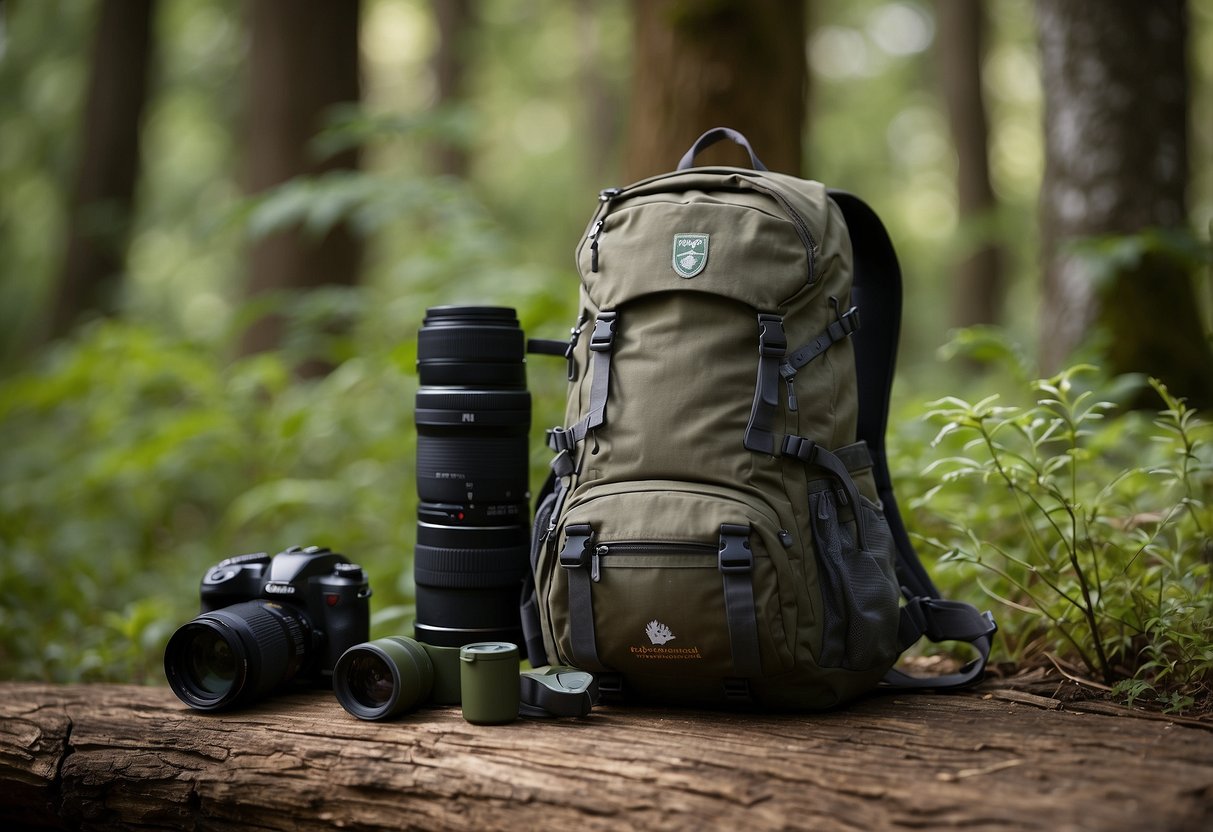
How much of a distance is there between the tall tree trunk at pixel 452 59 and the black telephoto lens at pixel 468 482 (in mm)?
8957

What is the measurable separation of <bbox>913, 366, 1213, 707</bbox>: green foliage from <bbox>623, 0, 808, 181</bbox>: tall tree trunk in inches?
57.5

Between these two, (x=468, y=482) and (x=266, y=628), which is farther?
(x=468, y=482)

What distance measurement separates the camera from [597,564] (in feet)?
7.50

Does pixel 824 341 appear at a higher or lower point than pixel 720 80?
lower

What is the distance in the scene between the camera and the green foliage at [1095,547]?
94.0 inches

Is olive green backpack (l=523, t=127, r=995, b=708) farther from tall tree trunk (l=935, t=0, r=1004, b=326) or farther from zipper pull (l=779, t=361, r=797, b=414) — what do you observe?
tall tree trunk (l=935, t=0, r=1004, b=326)

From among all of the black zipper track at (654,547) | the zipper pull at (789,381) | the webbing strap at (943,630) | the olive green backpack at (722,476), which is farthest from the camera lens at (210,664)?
the webbing strap at (943,630)

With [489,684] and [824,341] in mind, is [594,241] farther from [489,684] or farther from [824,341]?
[489,684]

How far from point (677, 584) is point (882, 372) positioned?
102cm

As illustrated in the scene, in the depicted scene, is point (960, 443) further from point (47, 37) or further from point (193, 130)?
point (193, 130)

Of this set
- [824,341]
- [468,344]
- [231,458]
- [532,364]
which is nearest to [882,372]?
[824,341]

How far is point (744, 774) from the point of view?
197cm

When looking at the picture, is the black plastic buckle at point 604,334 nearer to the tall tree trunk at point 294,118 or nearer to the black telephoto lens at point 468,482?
the black telephoto lens at point 468,482

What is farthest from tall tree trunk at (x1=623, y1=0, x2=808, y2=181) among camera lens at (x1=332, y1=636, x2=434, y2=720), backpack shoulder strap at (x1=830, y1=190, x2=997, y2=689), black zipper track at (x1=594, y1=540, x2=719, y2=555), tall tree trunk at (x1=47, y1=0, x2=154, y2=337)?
tall tree trunk at (x1=47, y1=0, x2=154, y2=337)
